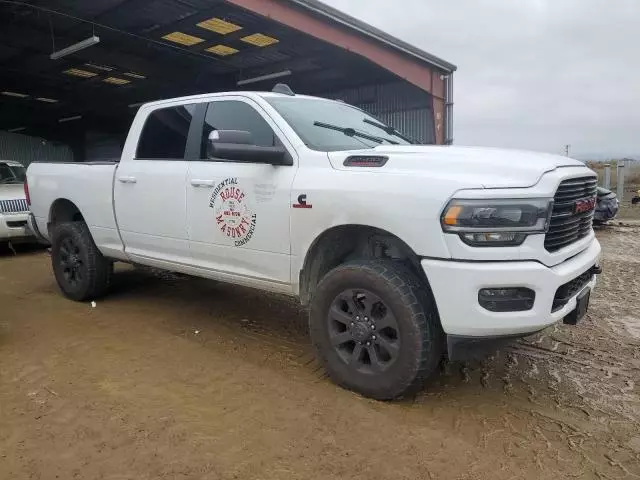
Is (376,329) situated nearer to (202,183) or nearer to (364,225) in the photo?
(364,225)

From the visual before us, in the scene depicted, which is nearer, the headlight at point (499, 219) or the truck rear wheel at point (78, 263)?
the headlight at point (499, 219)

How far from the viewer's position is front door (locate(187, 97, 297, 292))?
3.68 meters

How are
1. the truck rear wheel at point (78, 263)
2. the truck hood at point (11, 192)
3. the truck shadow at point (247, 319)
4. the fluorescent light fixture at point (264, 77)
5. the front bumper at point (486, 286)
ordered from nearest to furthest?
the front bumper at point (486, 286) < the truck shadow at point (247, 319) < the truck rear wheel at point (78, 263) < the truck hood at point (11, 192) < the fluorescent light fixture at point (264, 77)

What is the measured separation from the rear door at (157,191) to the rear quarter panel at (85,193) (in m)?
0.18

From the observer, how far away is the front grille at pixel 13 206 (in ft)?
28.7

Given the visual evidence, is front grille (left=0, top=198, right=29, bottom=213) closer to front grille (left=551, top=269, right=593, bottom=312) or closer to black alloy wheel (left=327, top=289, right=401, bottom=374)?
black alloy wheel (left=327, top=289, right=401, bottom=374)

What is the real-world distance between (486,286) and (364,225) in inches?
31.9

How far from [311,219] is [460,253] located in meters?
1.03

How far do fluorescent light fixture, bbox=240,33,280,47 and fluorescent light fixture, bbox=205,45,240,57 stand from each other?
81 centimetres

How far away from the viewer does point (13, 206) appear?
29.0ft

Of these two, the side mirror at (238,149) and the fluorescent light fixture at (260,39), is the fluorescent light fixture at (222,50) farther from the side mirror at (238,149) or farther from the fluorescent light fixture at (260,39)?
the side mirror at (238,149)

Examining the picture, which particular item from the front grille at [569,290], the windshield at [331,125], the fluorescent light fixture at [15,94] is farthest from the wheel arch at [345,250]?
the fluorescent light fixture at [15,94]

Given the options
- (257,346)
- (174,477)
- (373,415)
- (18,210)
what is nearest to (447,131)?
(18,210)

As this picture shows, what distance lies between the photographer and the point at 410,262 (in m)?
3.33
